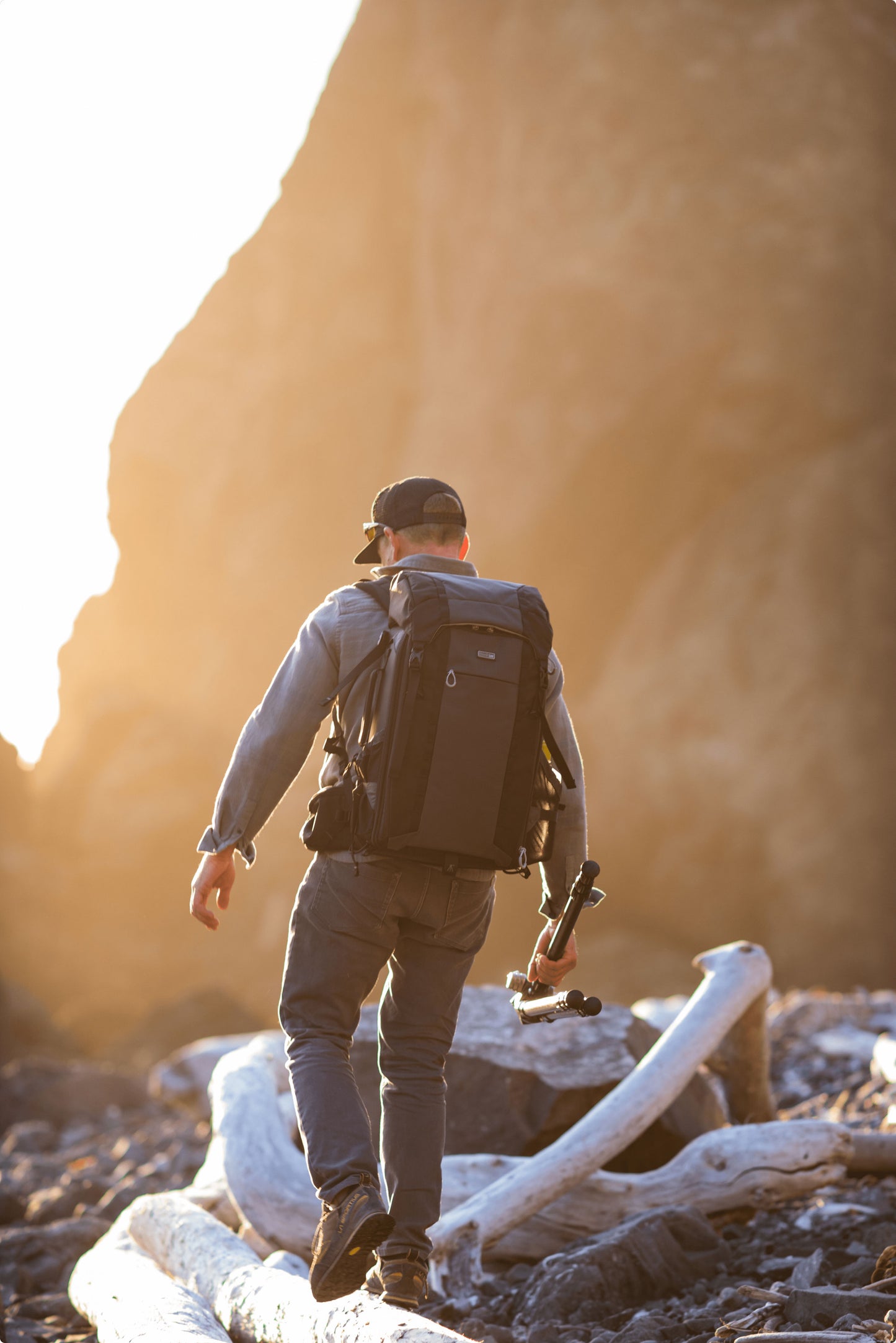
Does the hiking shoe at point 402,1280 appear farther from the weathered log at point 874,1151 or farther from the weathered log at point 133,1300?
the weathered log at point 874,1151

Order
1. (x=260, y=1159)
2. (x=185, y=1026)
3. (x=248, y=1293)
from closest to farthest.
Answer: (x=248, y=1293), (x=260, y=1159), (x=185, y=1026)

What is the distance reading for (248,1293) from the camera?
A: 3129 millimetres

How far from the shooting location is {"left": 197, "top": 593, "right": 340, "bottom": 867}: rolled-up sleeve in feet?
9.43

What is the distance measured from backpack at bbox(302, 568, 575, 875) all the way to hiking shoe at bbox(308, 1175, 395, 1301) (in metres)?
0.76

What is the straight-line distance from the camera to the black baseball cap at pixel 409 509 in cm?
306

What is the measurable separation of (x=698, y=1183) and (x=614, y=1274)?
0.85 metres

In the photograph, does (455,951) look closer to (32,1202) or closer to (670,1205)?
(670,1205)

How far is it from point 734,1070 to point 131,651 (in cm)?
3285

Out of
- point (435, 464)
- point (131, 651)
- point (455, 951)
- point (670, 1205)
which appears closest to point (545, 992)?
point (455, 951)

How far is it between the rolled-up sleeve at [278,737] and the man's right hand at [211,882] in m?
0.03

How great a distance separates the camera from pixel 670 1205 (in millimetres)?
4012

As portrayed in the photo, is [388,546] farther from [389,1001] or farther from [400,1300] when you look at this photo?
[400,1300]

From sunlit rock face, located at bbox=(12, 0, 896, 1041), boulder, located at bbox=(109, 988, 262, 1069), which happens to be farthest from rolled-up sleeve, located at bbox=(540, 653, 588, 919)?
sunlit rock face, located at bbox=(12, 0, 896, 1041)

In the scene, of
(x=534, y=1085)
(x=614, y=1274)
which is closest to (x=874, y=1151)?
(x=534, y=1085)
